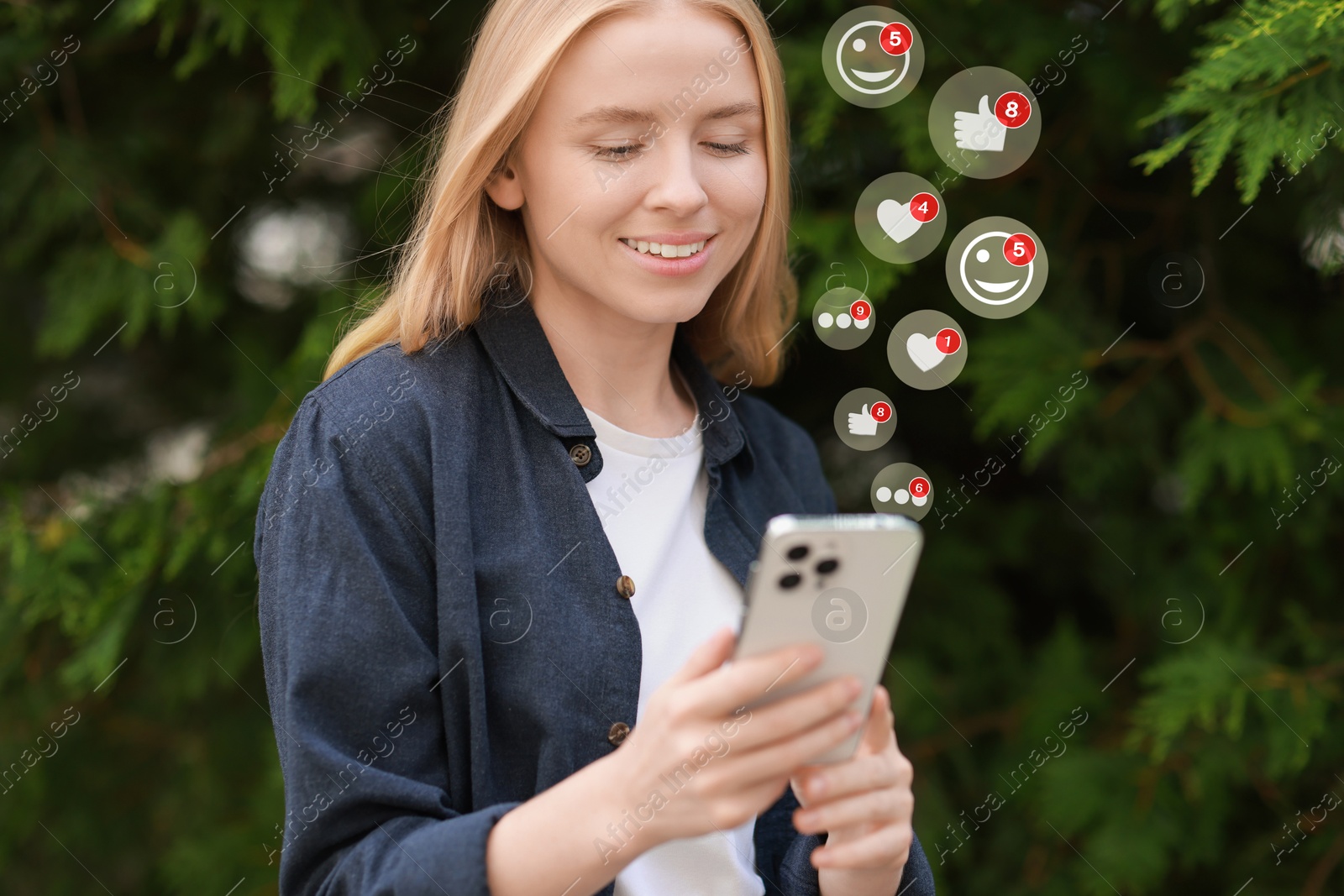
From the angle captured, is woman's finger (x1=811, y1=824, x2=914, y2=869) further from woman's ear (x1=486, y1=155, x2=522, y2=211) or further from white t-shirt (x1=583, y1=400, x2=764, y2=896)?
woman's ear (x1=486, y1=155, x2=522, y2=211)

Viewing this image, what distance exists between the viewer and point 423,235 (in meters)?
1.30

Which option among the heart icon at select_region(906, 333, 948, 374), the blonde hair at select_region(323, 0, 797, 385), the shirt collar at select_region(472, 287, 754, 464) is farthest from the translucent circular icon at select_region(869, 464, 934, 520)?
the blonde hair at select_region(323, 0, 797, 385)

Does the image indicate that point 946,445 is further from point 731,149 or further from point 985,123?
point 731,149

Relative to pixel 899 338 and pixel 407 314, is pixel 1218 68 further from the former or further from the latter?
pixel 407 314

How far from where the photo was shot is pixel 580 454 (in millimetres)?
1245

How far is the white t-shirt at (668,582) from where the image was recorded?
4.00ft

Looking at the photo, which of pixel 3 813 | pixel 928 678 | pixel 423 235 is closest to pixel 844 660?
pixel 423 235

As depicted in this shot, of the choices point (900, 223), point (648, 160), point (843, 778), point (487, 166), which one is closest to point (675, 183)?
point (648, 160)

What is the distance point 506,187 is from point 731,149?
0.87ft

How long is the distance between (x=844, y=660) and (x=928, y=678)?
4.53ft

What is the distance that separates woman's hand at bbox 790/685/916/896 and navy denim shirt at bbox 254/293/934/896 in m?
0.26

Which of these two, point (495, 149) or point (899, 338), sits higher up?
point (495, 149)

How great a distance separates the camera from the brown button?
1242mm

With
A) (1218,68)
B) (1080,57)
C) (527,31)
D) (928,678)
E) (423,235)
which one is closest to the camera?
(527,31)
